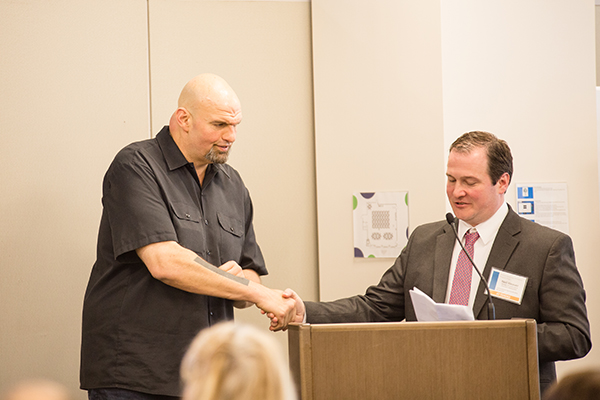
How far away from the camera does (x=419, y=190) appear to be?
10.8ft

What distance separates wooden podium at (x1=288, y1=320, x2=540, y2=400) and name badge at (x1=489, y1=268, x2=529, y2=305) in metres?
0.67

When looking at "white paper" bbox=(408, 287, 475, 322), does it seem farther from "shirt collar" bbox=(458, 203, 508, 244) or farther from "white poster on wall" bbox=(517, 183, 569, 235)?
"white poster on wall" bbox=(517, 183, 569, 235)

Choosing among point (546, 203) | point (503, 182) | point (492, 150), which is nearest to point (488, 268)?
point (503, 182)

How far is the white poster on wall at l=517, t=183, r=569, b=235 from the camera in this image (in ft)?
11.3

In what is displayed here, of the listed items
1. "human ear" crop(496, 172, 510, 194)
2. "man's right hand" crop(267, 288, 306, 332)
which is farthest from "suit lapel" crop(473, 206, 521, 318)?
A: "man's right hand" crop(267, 288, 306, 332)

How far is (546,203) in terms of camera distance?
11.3 ft

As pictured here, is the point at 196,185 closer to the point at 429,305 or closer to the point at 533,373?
the point at 429,305

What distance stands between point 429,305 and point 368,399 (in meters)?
0.46

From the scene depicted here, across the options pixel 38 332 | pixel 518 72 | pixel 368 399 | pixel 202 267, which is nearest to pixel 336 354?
pixel 368 399

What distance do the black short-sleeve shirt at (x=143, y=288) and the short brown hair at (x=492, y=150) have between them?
1083 millimetres

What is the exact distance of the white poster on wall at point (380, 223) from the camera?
3305 millimetres

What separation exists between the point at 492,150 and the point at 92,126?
204 centimetres

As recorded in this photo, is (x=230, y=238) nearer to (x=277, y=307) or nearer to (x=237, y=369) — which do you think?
(x=277, y=307)

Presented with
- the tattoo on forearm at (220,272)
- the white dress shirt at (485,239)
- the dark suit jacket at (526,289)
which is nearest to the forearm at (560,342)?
the dark suit jacket at (526,289)
